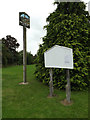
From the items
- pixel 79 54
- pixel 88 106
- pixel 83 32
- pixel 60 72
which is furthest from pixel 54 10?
pixel 88 106

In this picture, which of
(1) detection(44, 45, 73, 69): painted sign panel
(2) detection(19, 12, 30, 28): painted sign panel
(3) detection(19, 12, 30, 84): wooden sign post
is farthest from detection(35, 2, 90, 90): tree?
(2) detection(19, 12, 30, 28): painted sign panel

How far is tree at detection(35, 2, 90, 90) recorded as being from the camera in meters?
6.03

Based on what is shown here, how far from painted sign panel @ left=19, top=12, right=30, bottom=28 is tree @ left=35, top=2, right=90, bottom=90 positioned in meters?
2.40

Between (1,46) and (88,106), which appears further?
(1,46)

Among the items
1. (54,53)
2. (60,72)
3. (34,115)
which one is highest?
(54,53)

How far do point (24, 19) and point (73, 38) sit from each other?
192 inches

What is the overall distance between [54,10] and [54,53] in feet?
16.4

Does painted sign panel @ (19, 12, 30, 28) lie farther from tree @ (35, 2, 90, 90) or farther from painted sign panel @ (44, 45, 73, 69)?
painted sign panel @ (44, 45, 73, 69)

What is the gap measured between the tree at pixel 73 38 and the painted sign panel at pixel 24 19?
7.87 ft

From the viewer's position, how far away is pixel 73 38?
6.29m

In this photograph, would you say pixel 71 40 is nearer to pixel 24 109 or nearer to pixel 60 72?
pixel 60 72

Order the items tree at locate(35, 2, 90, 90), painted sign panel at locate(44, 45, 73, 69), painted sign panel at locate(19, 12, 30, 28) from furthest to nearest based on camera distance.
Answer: painted sign panel at locate(19, 12, 30, 28) < tree at locate(35, 2, 90, 90) < painted sign panel at locate(44, 45, 73, 69)

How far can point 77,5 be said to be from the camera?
6785mm

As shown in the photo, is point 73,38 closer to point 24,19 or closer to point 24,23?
point 24,23
